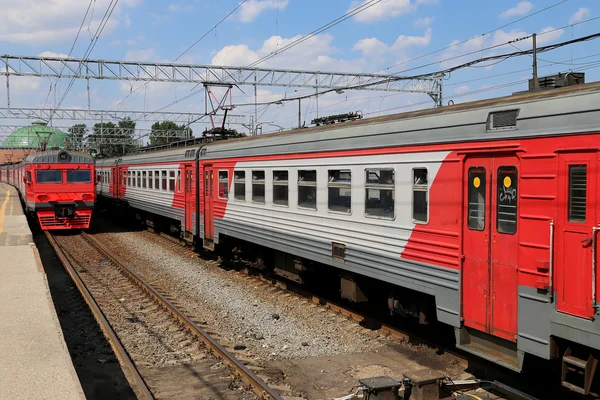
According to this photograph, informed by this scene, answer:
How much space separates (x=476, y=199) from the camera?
630 cm

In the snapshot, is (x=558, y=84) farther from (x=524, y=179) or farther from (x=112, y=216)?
(x=112, y=216)

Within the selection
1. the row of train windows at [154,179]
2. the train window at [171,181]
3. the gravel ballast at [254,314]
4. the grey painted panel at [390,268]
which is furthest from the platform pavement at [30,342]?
the train window at [171,181]

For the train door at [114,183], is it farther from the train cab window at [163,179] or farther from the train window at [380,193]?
the train window at [380,193]

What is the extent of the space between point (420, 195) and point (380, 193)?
85 cm

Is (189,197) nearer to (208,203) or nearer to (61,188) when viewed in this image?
(208,203)

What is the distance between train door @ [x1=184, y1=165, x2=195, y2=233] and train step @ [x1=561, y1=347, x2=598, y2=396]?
1191 centimetres

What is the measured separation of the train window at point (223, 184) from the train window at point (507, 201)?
8.25 m

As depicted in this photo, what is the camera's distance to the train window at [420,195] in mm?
7020

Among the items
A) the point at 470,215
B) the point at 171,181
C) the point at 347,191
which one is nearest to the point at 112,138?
the point at 171,181

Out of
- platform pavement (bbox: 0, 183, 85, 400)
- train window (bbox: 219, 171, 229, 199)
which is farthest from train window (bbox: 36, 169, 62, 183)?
train window (bbox: 219, 171, 229, 199)

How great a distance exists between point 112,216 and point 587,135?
29534 mm

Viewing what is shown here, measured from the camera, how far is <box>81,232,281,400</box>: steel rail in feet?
21.0

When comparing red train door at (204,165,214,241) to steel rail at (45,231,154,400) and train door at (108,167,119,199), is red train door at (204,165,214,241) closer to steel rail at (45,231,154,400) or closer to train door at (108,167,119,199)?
steel rail at (45,231,154,400)

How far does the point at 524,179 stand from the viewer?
224 inches
